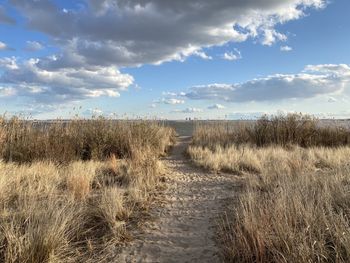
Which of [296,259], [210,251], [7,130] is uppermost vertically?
[7,130]

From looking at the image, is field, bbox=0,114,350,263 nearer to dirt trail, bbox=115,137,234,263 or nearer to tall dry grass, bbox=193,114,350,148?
dirt trail, bbox=115,137,234,263

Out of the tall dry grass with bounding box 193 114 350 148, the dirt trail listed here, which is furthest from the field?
the tall dry grass with bounding box 193 114 350 148

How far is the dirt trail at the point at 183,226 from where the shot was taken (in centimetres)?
519

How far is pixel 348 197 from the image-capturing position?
20.2 ft

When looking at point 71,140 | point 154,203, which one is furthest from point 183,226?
point 71,140

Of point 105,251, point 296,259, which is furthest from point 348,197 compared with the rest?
point 105,251

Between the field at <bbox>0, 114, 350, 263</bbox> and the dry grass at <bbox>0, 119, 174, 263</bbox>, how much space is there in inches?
0.9

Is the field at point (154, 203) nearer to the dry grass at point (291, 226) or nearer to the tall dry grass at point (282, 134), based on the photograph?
the dry grass at point (291, 226)

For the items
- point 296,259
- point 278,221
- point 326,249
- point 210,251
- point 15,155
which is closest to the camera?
point 296,259

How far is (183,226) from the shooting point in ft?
20.7

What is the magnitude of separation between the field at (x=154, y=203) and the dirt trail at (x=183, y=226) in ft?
0.05

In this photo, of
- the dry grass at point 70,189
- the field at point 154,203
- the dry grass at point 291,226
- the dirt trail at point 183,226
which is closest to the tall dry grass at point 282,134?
the field at point 154,203

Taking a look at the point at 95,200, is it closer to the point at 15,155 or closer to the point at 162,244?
the point at 162,244

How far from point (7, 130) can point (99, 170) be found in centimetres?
431
